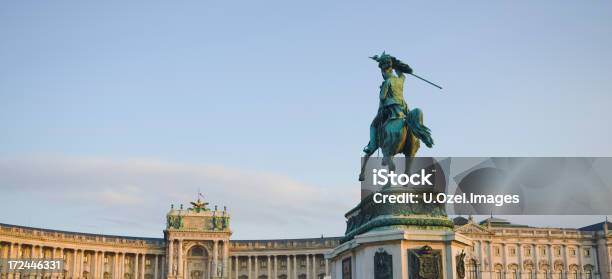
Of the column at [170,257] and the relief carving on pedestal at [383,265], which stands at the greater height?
the column at [170,257]

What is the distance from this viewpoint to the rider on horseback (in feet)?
75.6

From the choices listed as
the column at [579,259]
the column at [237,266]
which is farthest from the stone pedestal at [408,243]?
the column at [237,266]

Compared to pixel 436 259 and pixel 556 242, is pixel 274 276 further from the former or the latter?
pixel 436 259

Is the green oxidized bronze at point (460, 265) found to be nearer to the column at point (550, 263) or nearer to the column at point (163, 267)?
the column at point (550, 263)

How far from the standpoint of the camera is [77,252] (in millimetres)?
118625

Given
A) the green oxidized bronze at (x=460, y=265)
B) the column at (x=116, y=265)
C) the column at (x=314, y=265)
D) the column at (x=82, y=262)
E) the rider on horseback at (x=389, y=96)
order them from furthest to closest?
the column at (x=314, y=265), the column at (x=116, y=265), the column at (x=82, y=262), the rider on horseback at (x=389, y=96), the green oxidized bronze at (x=460, y=265)

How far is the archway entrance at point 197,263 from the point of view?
128 meters

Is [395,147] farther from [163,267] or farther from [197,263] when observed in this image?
[163,267]

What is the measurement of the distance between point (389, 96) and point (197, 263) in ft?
362

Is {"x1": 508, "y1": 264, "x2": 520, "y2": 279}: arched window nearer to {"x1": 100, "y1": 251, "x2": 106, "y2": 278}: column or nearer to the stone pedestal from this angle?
{"x1": 100, "y1": 251, "x2": 106, "y2": 278}: column

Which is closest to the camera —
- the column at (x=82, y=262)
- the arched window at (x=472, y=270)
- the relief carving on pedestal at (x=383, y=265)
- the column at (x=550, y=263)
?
the relief carving on pedestal at (x=383, y=265)

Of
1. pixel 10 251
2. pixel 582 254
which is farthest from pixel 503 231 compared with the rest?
pixel 10 251

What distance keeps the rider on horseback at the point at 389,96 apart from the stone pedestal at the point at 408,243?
2699 millimetres

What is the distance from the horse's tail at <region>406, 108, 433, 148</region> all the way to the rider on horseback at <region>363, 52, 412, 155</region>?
70 centimetres
